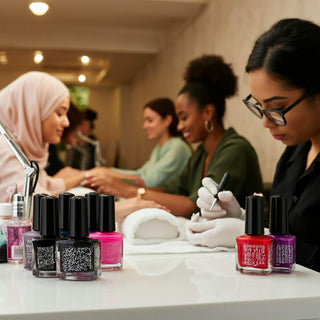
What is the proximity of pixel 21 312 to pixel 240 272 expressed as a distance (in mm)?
397

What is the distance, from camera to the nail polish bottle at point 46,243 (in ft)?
2.81

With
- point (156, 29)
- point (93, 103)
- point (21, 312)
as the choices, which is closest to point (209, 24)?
point (156, 29)

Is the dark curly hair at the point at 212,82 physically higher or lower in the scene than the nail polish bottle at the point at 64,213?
higher

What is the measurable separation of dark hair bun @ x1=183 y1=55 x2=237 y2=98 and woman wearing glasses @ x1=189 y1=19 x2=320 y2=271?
819 mm

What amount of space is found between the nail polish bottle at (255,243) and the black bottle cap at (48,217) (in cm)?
32

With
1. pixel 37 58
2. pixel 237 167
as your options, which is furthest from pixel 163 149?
pixel 37 58

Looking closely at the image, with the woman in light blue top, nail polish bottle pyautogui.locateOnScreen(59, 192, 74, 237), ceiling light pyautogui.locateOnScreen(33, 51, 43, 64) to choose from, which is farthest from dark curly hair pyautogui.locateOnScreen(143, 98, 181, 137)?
ceiling light pyautogui.locateOnScreen(33, 51, 43, 64)

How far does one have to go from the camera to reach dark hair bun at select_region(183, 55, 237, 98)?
2.08 meters

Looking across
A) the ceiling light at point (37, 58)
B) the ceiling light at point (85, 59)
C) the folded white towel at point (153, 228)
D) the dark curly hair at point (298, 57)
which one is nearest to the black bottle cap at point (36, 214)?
the folded white towel at point (153, 228)

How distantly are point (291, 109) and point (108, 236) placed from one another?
0.55 m

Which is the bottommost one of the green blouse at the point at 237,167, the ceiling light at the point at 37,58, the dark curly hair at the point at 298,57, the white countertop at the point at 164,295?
the white countertop at the point at 164,295

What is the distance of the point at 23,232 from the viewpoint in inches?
38.3

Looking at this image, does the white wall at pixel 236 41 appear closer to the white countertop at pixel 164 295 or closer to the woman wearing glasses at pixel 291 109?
the woman wearing glasses at pixel 291 109

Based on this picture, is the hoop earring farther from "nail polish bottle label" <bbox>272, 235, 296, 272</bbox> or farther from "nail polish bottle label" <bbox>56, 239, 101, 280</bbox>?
"nail polish bottle label" <bbox>56, 239, 101, 280</bbox>
